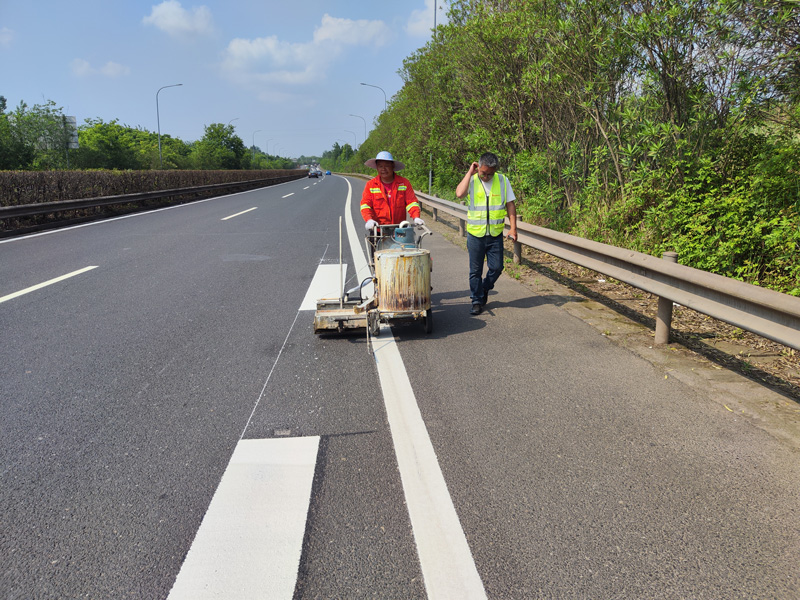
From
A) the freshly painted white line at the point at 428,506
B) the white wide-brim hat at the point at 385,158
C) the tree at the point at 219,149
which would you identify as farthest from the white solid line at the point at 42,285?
the tree at the point at 219,149

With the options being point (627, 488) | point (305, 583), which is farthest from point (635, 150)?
point (305, 583)

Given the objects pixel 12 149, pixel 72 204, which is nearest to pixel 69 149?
pixel 12 149

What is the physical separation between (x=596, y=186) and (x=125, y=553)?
9.10 metres

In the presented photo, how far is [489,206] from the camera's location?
651 cm

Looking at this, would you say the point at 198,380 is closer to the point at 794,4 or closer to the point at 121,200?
the point at 794,4

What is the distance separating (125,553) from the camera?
2.41m

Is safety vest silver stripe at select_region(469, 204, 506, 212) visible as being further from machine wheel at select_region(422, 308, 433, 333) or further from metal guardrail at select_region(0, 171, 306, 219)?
metal guardrail at select_region(0, 171, 306, 219)

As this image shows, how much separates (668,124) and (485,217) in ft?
9.14

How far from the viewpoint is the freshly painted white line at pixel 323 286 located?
685cm

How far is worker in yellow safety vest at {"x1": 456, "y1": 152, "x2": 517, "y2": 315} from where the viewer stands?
648cm

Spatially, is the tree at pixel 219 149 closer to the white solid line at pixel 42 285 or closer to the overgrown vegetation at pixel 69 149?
the overgrown vegetation at pixel 69 149

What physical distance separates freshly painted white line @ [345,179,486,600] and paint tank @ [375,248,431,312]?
1.12 m

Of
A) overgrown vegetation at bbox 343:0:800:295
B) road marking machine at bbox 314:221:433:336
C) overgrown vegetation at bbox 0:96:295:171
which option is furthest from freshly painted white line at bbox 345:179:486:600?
overgrown vegetation at bbox 0:96:295:171

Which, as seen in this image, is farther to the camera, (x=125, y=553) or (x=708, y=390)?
(x=708, y=390)
